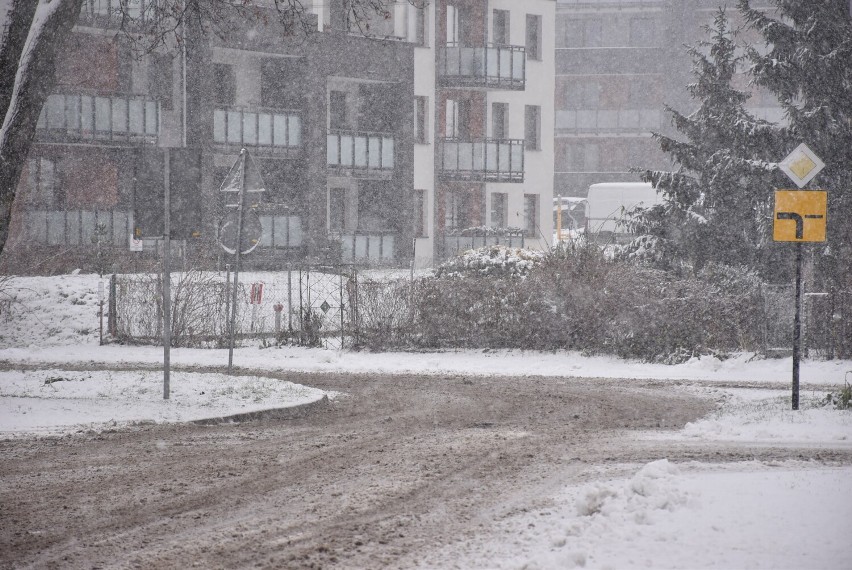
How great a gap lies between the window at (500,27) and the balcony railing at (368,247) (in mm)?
12369

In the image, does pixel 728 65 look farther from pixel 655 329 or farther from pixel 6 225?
pixel 6 225

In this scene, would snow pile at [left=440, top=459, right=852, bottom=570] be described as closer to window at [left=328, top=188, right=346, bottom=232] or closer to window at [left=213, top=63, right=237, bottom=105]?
window at [left=213, top=63, right=237, bottom=105]

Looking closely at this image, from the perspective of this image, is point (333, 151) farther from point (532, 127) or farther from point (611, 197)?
point (611, 197)

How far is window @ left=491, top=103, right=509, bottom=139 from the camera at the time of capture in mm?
46812

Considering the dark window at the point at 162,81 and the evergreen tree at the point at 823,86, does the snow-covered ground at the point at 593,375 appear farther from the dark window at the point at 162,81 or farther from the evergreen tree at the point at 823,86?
the dark window at the point at 162,81

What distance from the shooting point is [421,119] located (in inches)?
1708

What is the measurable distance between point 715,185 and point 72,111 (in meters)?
20.6

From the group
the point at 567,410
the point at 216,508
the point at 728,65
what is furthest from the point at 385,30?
the point at 216,508

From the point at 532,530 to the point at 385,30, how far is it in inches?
1480

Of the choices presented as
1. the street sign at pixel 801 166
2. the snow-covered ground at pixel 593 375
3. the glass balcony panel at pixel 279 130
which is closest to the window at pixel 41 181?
the glass balcony panel at pixel 279 130

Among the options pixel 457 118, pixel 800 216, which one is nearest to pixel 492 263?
pixel 800 216

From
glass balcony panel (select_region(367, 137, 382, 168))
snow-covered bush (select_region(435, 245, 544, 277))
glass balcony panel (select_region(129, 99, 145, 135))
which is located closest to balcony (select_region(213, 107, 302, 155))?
glass balcony panel (select_region(129, 99, 145, 135))

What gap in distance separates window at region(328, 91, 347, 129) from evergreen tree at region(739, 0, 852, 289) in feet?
66.7

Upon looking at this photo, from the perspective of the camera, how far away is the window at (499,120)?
4681cm
